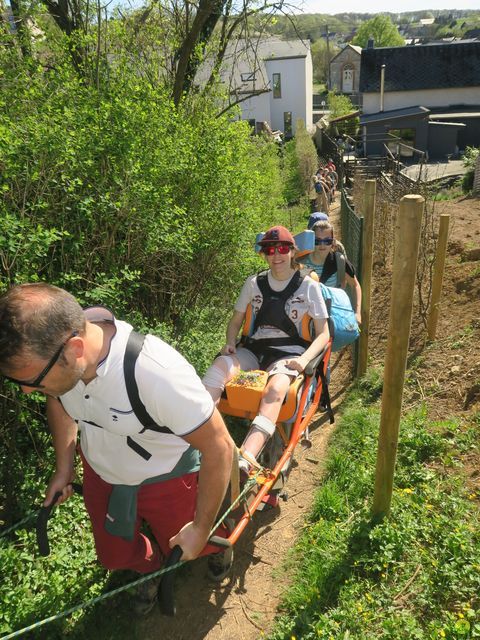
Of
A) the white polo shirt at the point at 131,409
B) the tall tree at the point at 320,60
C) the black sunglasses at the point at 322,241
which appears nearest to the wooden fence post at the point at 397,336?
the white polo shirt at the point at 131,409

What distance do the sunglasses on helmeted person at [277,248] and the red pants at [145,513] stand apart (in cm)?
183

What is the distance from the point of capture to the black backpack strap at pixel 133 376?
1.81 metres

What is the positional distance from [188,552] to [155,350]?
34.5 inches

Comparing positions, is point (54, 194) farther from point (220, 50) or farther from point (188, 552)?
point (220, 50)

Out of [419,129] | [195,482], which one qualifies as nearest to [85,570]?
[195,482]

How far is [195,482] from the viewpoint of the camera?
2402 millimetres

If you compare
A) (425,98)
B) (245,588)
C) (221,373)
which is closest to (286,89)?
(425,98)

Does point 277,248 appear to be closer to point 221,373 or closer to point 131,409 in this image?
point 221,373

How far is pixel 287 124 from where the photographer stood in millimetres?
47094

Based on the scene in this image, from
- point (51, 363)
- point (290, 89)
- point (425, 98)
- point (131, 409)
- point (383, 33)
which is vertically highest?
point (383, 33)

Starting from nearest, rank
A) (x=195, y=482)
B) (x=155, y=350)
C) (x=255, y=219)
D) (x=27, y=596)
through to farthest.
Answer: (x=155, y=350) < (x=195, y=482) < (x=27, y=596) < (x=255, y=219)

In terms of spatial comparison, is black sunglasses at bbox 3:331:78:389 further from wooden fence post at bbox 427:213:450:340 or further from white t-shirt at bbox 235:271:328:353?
wooden fence post at bbox 427:213:450:340

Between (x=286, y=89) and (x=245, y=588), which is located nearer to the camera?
(x=245, y=588)

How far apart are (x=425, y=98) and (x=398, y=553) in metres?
38.3
